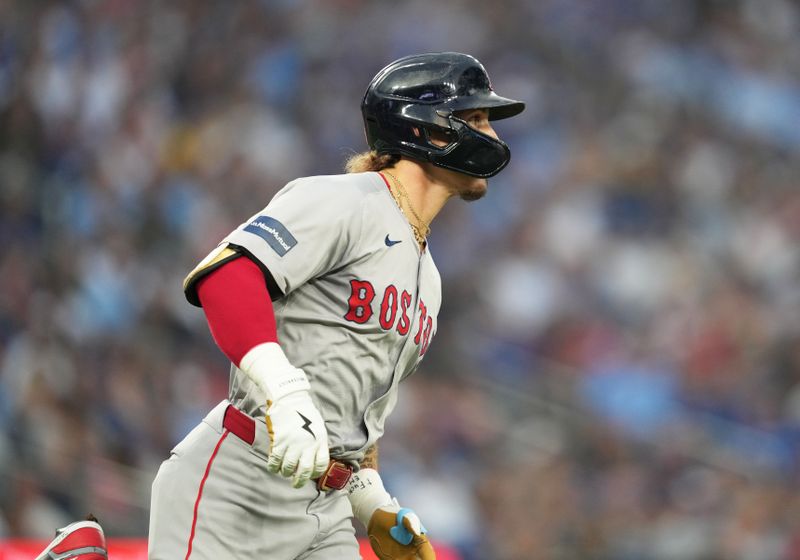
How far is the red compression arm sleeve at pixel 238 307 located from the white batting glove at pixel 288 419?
3cm

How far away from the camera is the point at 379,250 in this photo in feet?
8.52

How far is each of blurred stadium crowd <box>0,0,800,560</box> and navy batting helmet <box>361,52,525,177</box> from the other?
136 inches

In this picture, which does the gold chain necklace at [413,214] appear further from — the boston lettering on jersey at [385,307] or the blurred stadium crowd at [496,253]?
the blurred stadium crowd at [496,253]

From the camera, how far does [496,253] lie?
7809mm

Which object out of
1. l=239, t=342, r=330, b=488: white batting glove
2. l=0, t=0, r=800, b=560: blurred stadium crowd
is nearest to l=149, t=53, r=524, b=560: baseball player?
l=239, t=342, r=330, b=488: white batting glove

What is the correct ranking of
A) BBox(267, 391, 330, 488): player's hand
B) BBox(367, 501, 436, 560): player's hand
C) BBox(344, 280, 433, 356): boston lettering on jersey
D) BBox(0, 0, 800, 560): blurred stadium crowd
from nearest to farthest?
BBox(267, 391, 330, 488): player's hand
BBox(344, 280, 433, 356): boston lettering on jersey
BBox(367, 501, 436, 560): player's hand
BBox(0, 0, 800, 560): blurred stadium crowd

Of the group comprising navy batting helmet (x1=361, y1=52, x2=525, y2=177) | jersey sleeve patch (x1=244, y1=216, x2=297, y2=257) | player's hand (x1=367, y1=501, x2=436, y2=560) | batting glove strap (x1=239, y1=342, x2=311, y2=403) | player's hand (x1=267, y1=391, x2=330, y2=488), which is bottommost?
player's hand (x1=367, y1=501, x2=436, y2=560)

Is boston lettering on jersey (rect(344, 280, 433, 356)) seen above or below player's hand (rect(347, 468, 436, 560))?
above

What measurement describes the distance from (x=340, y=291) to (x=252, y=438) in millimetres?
352

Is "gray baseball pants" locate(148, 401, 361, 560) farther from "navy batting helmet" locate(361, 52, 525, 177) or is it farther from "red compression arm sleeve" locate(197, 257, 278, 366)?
"navy batting helmet" locate(361, 52, 525, 177)

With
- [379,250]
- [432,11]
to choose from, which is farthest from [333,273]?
[432,11]

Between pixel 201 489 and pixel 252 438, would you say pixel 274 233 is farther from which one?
pixel 201 489

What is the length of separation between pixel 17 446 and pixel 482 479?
8.08 feet

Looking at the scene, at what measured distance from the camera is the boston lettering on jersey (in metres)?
2.56
